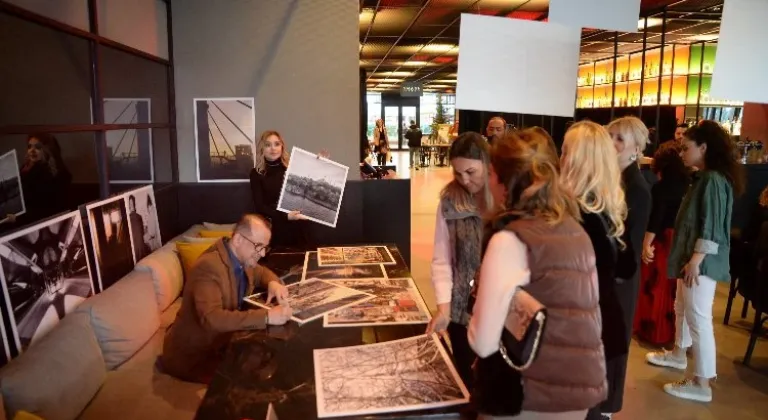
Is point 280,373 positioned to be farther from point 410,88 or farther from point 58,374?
point 410,88

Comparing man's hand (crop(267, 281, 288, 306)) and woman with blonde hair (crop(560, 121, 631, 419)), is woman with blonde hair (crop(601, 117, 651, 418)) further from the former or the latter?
man's hand (crop(267, 281, 288, 306))

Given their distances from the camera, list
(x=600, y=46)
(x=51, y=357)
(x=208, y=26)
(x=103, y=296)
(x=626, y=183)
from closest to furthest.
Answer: (x=51, y=357) < (x=626, y=183) < (x=103, y=296) < (x=208, y=26) < (x=600, y=46)

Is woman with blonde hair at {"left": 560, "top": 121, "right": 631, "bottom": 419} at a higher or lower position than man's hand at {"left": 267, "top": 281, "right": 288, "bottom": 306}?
higher

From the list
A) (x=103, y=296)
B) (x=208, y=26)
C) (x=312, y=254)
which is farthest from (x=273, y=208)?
(x=208, y=26)

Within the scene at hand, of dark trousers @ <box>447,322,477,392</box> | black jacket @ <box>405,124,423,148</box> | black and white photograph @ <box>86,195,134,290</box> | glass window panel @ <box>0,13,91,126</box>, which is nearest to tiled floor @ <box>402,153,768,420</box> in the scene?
dark trousers @ <box>447,322,477,392</box>

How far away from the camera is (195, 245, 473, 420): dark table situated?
158 centimetres

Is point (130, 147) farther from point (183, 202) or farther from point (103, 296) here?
point (103, 296)

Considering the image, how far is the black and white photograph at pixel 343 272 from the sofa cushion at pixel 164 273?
3.31ft

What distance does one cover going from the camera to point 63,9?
3.00m

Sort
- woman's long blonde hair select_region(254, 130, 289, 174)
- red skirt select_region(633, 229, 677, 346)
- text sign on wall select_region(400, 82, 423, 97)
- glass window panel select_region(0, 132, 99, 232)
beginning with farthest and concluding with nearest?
text sign on wall select_region(400, 82, 423, 97), red skirt select_region(633, 229, 677, 346), woman's long blonde hair select_region(254, 130, 289, 174), glass window panel select_region(0, 132, 99, 232)

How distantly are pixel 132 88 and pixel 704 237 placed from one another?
384 centimetres

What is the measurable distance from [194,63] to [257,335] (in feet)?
11.0

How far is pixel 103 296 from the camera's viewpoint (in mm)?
2941

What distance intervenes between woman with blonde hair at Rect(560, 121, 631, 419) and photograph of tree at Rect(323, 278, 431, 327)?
27.4 inches
